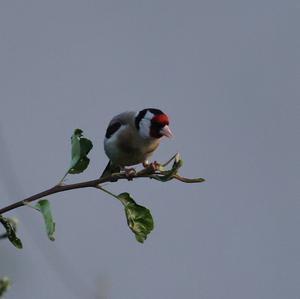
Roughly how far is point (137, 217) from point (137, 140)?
117 centimetres

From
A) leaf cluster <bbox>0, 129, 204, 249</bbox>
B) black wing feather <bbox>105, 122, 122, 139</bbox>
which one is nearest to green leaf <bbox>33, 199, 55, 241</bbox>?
leaf cluster <bbox>0, 129, 204, 249</bbox>

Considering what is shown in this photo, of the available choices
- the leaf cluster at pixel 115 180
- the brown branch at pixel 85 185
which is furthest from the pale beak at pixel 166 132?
the brown branch at pixel 85 185

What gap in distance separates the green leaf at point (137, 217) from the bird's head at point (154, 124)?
104cm

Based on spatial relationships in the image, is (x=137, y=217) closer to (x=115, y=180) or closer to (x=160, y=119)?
(x=115, y=180)

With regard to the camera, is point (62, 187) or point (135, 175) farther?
point (135, 175)

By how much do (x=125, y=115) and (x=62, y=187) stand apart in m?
1.53

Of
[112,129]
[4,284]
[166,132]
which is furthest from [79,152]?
[112,129]

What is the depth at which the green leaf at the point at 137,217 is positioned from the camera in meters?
1.17

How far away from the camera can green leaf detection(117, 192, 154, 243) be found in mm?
1166

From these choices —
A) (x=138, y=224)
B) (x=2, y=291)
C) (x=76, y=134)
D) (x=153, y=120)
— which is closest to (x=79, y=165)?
(x=76, y=134)

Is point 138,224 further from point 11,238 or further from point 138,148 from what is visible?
point 138,148

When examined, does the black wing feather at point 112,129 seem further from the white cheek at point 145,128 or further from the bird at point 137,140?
the white cheek at point 145,128

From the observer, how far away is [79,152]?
49.3 inches

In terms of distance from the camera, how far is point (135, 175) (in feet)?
3.80
